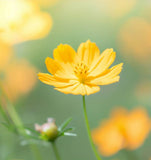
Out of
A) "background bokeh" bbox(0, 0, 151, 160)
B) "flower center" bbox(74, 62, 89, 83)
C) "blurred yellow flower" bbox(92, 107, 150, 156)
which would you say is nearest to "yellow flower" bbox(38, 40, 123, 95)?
"flower center" bbox(74, 62, 89, 83)

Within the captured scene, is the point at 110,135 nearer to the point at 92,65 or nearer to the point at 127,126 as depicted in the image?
the point at 127,126

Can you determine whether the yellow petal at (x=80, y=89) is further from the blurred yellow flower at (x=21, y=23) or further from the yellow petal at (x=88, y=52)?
the blurred yellow flower at (x=21, y=23)

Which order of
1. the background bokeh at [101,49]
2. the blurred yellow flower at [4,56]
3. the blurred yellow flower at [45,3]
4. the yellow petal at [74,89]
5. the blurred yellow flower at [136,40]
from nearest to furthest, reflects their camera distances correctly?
the yellow petal at [74,89]
the background bokeh at [101,49]
the blurred yellow flower at [4,56]
the blurred yellow flower at [136,40]
the blurred yellow flower at [45,3]

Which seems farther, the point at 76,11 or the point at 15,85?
the point at 76,11

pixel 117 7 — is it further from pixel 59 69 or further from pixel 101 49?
pixel 59 69

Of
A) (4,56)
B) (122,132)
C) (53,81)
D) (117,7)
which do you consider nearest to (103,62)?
(53,81)

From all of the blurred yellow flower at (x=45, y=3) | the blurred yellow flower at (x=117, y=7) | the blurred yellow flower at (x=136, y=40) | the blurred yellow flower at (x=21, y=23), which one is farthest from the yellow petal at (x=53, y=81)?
the blurred yellow flower at (x=45, y=3)

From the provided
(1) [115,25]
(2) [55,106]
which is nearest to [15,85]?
(2) [55,106]
